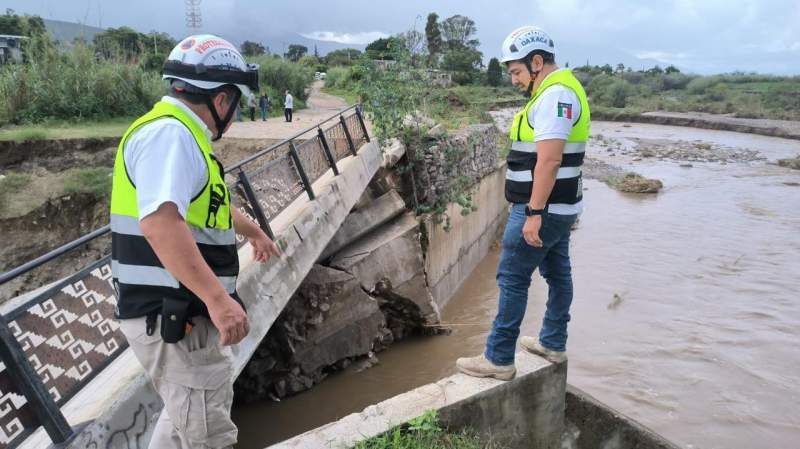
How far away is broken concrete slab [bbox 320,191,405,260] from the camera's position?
23.8 ft

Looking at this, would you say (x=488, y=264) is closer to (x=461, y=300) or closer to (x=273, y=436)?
(x=461, y=300)

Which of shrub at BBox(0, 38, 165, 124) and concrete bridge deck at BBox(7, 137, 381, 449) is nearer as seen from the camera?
concrete bridge deck at BBox(7, 137, 381, 449)

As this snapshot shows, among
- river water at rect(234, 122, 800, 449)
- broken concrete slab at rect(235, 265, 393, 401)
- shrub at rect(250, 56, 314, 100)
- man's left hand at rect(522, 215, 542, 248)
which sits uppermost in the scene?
shrub at rect(250, 56, 314, 100)

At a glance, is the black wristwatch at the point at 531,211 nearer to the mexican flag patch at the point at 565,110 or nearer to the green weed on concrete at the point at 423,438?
the mexican flag patch at the point at 565,110

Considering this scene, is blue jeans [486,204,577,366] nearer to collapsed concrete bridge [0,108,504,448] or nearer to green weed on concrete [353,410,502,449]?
green weed on concrete [353,410,502,449]

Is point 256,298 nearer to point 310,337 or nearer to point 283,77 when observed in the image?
point 310,337

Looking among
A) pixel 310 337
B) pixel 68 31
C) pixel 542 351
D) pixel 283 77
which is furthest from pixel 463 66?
pixel 542 351

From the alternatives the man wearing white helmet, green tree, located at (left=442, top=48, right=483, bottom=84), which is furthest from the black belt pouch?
green tree, located at (left=442, top=48, right=483, bottom=84)

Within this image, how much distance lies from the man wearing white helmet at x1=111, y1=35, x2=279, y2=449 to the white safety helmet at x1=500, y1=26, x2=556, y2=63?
5.64 feet

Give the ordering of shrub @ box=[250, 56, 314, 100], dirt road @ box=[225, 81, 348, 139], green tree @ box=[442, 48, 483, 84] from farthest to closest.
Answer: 1. green tree @ box=[442, 48, 483, 84]
2. shrub @ box=[250, 56, 314, 100]
3. dirt road @ box=[225, 81, 348, 139]

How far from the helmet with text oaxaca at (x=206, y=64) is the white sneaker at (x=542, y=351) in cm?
277

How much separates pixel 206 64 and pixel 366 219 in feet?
19.3

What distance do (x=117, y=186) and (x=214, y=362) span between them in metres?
0.80

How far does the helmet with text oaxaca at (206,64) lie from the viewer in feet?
6.65
